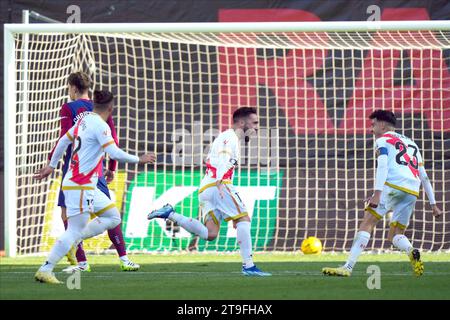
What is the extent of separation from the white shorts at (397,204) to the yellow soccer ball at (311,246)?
12.2 feet

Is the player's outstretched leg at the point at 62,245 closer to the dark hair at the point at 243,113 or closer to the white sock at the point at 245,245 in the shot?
the white sock at the point at 245,245

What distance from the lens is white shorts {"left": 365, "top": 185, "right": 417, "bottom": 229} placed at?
33.4ft

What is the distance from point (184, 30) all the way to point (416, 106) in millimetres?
3608

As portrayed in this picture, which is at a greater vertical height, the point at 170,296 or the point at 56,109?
the point at 56,109

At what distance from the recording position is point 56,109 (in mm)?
14461

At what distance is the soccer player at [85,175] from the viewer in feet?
28.8

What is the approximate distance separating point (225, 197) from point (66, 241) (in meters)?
1.92

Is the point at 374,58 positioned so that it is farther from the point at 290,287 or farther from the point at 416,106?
the point at 290,287

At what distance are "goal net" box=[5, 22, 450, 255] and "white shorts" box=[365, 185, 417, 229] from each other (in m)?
4.60

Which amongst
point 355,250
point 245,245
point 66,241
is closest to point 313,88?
point 245,245

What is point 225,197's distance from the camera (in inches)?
398

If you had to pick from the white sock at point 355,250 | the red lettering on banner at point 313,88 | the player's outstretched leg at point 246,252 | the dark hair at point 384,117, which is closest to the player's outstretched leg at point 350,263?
the white sock at point 355,250
